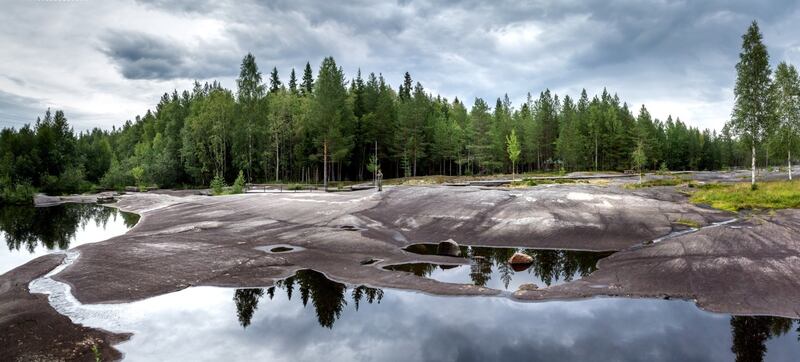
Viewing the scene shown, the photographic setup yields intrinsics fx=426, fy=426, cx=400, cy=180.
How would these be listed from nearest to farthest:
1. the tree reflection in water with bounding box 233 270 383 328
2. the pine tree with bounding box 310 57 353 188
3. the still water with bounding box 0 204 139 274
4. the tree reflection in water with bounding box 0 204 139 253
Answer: the tree reflection in water with bounding box 233 270 383 328, the still water with bounding box 0 204 139 274, the tree reflection in water with bounding box 0 204 139 253, the pine tree with bounding box 310 57 353 188

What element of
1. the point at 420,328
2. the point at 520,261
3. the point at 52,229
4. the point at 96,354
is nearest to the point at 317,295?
the point at 420,328

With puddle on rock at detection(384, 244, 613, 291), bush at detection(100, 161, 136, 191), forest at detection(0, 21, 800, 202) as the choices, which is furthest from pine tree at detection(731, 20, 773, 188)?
bush at detection(100, 161, 136, 191)

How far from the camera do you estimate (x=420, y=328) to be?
1316cm

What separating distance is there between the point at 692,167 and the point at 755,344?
152 meters

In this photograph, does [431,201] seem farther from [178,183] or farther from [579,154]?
[579,154]

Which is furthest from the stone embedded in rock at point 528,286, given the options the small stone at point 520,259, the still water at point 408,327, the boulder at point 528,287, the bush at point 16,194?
the bush at point 16,194

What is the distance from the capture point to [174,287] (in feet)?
55.7

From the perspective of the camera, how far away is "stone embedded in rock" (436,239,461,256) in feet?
75.8

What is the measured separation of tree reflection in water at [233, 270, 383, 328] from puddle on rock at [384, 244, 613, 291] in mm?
3360

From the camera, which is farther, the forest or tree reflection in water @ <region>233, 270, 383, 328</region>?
the forest

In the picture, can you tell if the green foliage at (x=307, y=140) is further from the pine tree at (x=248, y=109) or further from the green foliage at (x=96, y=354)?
the green foliage at (x=96, y=354)

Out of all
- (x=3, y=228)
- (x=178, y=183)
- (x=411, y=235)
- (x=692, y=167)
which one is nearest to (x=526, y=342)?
(x=411, y=235)

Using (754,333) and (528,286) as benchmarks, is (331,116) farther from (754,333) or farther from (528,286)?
(754,333)

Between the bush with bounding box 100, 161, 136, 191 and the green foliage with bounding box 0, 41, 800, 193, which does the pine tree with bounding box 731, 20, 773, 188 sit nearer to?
the green foliage with bounding box 0, 41, 800, 193
